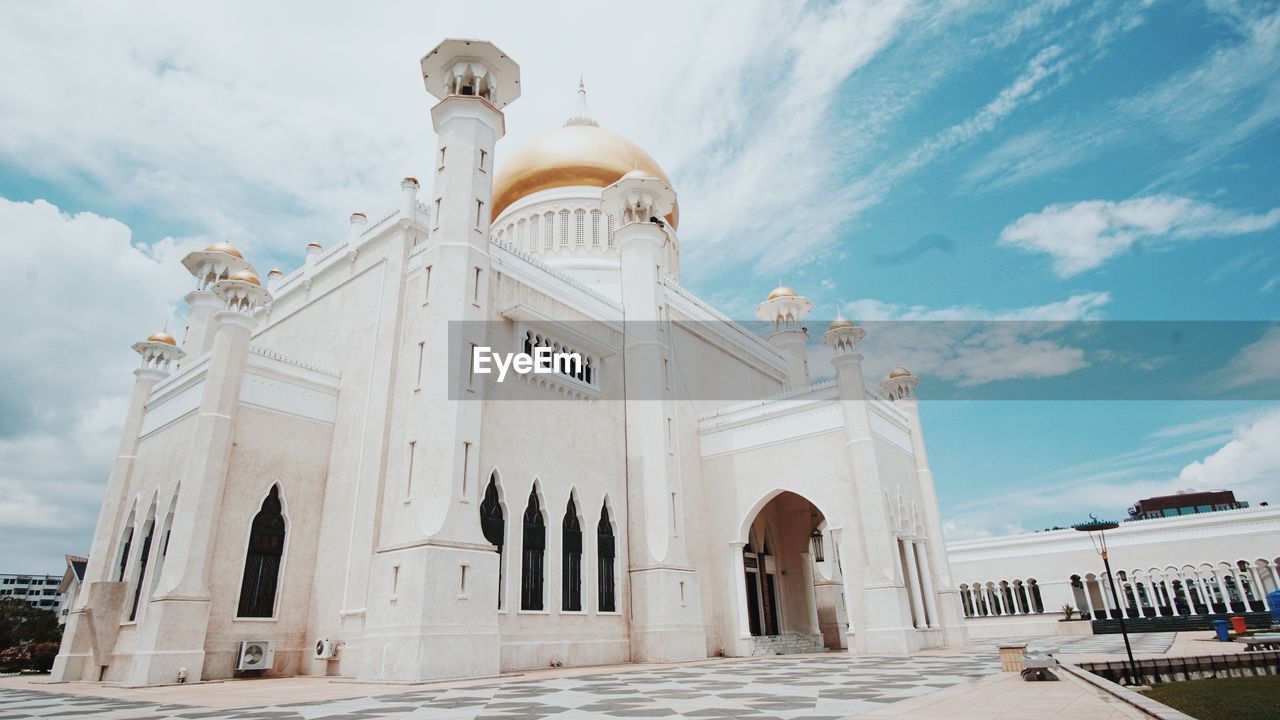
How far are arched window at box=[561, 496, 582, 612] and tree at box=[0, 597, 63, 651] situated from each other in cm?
2280

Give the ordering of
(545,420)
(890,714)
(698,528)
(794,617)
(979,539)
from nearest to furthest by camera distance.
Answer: (890,714)
(545,420)
(698,528)
(794,617)
(979,539)

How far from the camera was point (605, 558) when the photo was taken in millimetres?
18094

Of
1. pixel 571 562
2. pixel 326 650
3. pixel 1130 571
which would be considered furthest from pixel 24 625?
pixel 1130 571

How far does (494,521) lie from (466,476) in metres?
2.26

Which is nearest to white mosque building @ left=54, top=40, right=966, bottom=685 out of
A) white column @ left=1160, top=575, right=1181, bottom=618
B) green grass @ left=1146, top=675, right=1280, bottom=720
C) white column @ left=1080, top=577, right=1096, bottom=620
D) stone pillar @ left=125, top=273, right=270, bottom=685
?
stone pillar @ left=125, top=273, right=270, bottom=685

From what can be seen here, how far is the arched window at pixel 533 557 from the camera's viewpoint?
1579 cm

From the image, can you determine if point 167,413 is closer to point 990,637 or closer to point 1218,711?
point 1218,711

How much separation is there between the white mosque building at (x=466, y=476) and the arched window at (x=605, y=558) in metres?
0.08

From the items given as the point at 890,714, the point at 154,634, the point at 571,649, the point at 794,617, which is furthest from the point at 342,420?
the point at 794,617

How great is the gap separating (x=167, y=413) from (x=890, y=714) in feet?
54.6

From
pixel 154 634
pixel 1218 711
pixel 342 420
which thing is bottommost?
pixel 1218 711

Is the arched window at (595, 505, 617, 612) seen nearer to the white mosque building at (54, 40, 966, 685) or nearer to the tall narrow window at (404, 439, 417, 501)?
the white mosque building at (54, 40, 966, 685)

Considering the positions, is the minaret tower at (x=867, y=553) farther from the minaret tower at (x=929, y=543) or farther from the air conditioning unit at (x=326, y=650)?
the air conditioning unit at (x=326, y=650)

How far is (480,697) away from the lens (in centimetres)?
912
